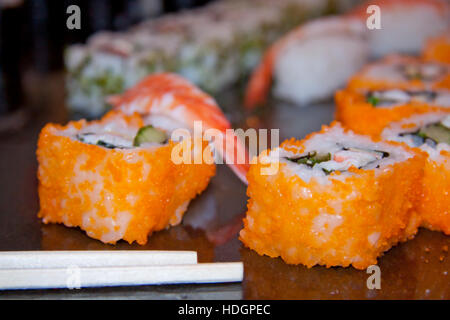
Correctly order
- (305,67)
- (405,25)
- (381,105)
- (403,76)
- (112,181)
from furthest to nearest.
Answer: (405,25) < (305,67) < (403,76) < (381,105) < (112,181)

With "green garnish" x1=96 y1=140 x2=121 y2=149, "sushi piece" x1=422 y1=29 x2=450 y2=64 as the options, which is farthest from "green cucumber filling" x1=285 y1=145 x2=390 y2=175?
"sushi piece" x1=422 y1=29 x2=450 y2=64

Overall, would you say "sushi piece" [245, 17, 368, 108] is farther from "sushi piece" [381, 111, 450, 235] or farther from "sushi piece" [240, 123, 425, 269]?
"sushi piece" [240, 123, 425, 269]

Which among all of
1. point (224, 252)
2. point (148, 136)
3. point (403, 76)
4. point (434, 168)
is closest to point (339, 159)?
point (434, 168)

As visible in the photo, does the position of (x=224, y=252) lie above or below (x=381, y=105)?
below

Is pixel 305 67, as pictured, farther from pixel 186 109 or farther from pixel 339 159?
pixel 339 159

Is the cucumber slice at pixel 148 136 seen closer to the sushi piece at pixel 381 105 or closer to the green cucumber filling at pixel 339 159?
the green cucumber filling at pixel 339 159
